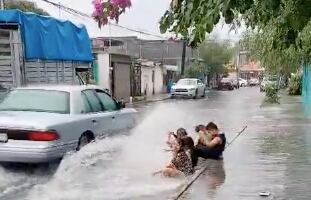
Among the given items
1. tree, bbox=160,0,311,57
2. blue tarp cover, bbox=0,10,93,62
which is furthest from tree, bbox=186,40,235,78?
tree, bbox=160,0,311,57

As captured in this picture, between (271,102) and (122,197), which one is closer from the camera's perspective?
(122,197)

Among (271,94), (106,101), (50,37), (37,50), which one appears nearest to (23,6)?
(271,94)

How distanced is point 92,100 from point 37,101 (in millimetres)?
1273

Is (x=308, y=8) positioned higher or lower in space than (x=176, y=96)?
higher

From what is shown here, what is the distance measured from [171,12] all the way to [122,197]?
4166 mm

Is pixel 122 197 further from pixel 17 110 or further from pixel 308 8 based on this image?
pixel 308 8

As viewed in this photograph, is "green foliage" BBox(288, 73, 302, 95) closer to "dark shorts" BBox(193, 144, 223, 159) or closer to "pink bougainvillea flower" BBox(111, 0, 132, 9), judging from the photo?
"dark shorts" BBox(193, 144, 223, 159)

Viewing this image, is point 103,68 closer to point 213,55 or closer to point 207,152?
point 207,152

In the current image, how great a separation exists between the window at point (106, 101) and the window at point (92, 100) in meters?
0.26

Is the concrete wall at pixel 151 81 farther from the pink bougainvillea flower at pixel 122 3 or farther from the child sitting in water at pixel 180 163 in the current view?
the pink bougainvillea flower at pixel 122 3

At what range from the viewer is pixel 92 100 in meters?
11.7

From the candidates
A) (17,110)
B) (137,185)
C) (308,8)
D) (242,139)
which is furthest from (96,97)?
(308,8)

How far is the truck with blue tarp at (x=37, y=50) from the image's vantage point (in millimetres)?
15281

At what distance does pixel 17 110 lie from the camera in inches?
413
